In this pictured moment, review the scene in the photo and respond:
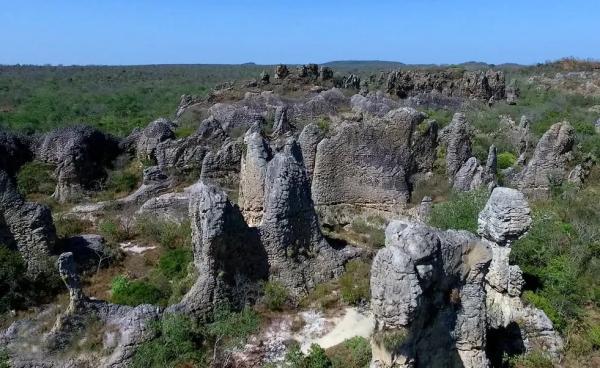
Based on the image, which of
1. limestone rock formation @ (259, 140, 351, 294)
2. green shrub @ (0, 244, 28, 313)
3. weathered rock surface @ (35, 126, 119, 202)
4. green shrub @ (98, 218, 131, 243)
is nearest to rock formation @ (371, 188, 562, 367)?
limestone rock formation @ (259, 140, 351, 294)

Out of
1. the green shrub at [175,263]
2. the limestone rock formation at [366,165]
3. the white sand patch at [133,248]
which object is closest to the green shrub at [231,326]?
the green shrub at [175,263]

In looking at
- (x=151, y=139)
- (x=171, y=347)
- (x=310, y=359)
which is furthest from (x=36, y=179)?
(x=310, y=359)

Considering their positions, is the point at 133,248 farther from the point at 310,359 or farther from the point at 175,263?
the point at 310,359

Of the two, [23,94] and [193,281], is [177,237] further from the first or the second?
[23,94]

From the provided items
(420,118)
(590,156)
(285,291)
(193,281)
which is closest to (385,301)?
(285,291)

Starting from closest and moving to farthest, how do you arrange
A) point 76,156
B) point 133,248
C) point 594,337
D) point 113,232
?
point 594,337 < point 133,248 < point 113,232 < point 76,156
